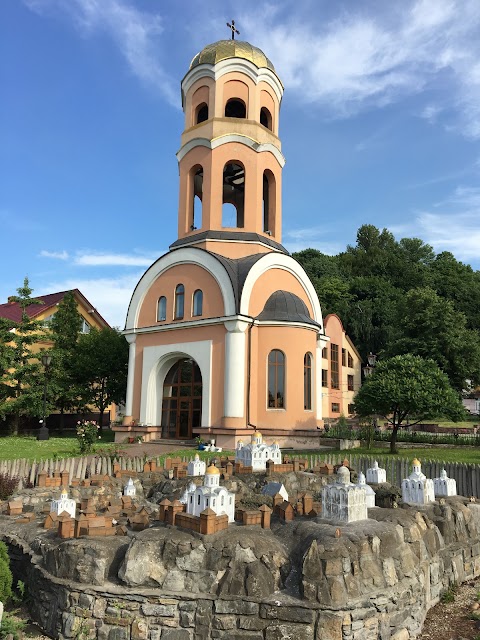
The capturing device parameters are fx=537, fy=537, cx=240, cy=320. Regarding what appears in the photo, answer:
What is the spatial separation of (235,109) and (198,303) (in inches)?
438

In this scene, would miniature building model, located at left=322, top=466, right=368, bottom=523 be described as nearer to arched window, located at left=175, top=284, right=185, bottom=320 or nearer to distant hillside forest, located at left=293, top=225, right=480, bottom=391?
arched window, located at left=175, top=284, right=185, bottom=320

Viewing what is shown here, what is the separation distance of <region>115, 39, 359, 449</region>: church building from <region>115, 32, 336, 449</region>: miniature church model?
0.05 meters

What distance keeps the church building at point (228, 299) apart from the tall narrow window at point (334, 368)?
51.3ft

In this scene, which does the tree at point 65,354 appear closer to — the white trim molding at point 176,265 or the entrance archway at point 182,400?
the white trim molding at point 176,265

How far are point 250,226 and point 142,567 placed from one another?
65.7 feet

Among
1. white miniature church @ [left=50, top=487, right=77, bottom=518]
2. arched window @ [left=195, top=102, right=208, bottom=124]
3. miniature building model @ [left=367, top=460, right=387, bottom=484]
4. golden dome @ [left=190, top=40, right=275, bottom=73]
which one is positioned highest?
golden dome @ [left=190, top=40, right=275, bottom=73]

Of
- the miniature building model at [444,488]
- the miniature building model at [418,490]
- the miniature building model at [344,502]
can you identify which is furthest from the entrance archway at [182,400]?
the miniature building model at [344,502]

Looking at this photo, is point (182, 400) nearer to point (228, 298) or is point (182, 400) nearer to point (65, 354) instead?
point (228, 298)

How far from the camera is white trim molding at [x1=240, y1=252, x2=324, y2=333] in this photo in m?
21.7

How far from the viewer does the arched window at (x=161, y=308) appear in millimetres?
24578

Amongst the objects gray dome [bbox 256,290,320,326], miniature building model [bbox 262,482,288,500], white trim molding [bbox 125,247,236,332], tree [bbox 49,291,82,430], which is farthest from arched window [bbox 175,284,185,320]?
miniature building model [bbox 262,482,288,500]

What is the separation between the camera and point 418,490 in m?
8.83

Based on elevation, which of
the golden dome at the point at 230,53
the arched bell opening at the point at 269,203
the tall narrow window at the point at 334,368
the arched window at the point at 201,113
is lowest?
the tall narrow window at the point at 334,368

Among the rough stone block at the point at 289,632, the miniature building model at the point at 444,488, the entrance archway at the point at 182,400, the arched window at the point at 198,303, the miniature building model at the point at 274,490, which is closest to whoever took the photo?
the rough stone block at the point at 289,632
